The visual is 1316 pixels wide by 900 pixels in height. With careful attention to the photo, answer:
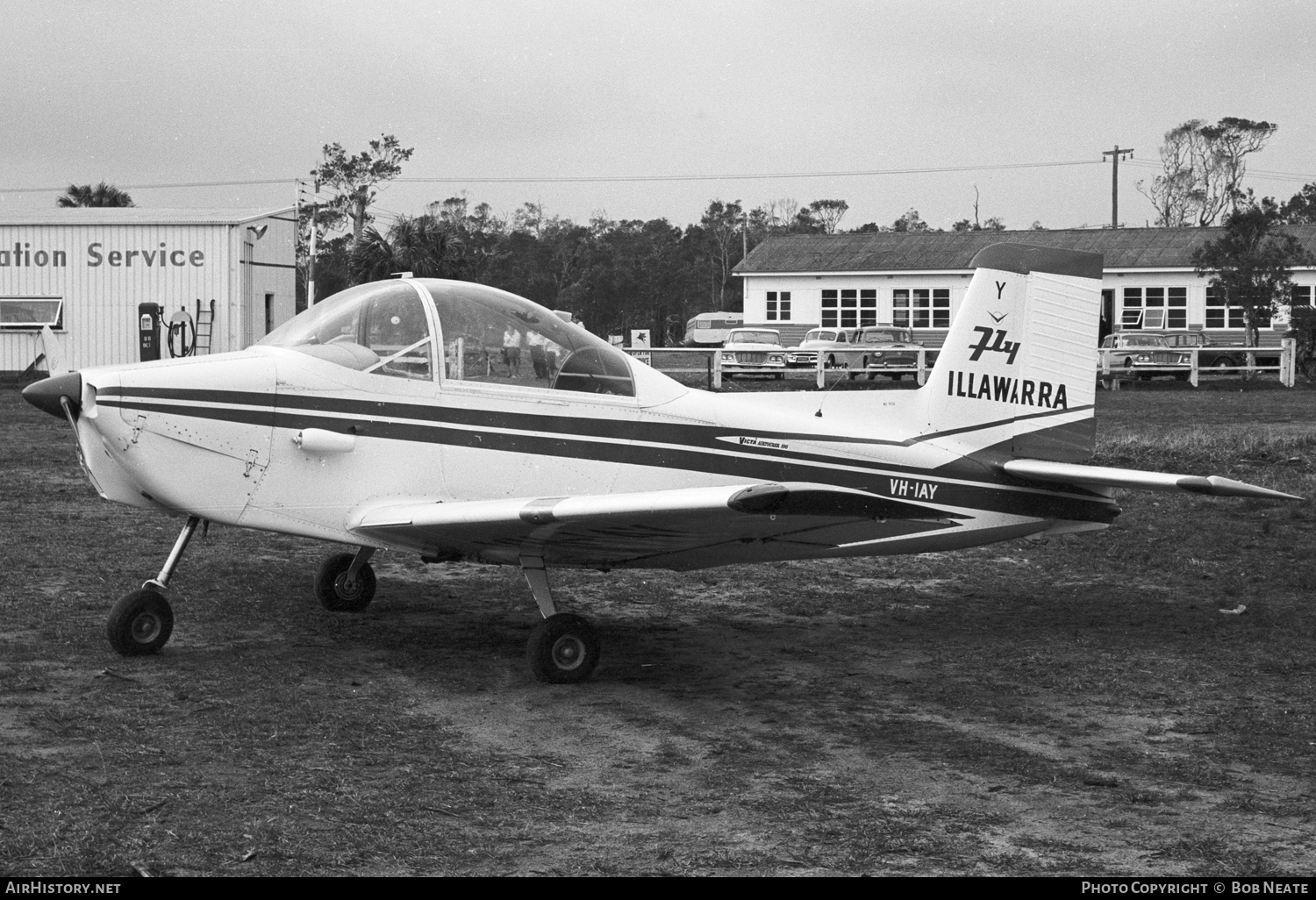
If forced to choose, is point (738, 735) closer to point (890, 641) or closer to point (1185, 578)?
point (890, 641)

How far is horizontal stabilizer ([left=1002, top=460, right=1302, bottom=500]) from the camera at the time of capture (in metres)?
6.55

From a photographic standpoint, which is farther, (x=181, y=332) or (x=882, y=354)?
(x=882, y=354)

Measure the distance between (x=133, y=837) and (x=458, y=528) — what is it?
2543 mm

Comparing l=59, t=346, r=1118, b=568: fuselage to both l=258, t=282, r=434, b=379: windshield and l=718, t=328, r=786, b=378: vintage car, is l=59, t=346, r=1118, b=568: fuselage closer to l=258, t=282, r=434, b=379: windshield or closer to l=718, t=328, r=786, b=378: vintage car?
l=258, t=282, r=434, b=379: windshield

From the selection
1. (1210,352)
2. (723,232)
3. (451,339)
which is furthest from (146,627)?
(723,232)

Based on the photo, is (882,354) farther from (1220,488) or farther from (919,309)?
(1220,488)

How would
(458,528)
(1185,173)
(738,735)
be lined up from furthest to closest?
1. (1185,173)
2. (458,528)
3. (738,735)

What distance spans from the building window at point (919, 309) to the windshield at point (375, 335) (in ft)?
151

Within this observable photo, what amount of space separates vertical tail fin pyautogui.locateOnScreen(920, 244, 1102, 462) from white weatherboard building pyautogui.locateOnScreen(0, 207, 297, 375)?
28799mm

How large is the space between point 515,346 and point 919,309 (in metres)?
46.3

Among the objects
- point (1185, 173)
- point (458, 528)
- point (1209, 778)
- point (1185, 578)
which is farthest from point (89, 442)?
point (1185, 173)

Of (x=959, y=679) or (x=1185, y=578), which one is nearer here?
(x=959, y=679)

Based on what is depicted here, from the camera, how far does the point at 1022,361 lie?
855 cm

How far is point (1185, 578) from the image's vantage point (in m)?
9.68
